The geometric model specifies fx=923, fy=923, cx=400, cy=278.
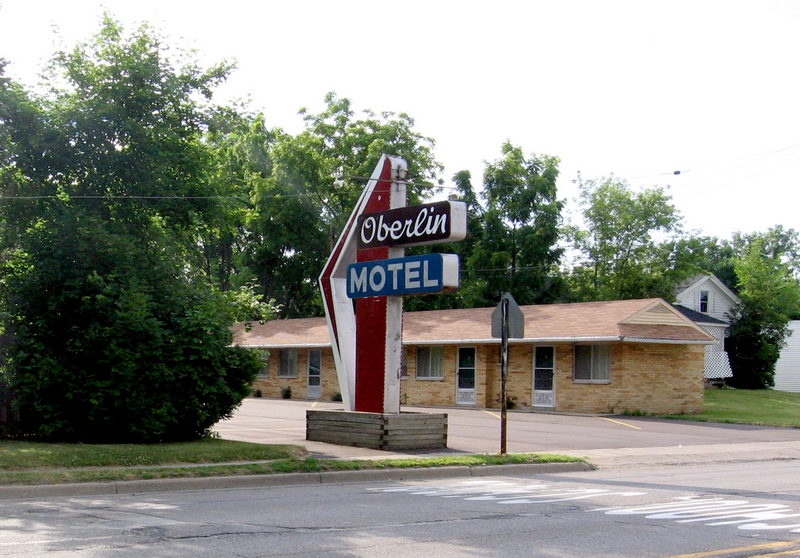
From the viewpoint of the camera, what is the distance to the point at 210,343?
16516 mm

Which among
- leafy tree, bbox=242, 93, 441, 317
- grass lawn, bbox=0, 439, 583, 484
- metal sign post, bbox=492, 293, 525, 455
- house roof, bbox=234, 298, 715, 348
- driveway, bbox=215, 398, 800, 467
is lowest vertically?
driveway, bbox=215, 398, 800, 467

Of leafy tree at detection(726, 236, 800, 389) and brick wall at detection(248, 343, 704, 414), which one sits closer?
brick wall at detection(248, 343, 704, 414)

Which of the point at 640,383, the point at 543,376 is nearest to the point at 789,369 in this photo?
the point at 543,376

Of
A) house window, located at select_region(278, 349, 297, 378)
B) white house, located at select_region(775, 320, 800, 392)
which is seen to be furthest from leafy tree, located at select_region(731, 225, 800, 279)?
house window, located at select_region(278, 349, 297, 378)

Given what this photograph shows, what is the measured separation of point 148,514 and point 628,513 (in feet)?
17.2

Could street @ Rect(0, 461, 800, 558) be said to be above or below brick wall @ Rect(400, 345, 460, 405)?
below

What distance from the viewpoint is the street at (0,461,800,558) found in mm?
7836

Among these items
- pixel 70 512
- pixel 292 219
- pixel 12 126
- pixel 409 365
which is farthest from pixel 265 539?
pixel 292 219

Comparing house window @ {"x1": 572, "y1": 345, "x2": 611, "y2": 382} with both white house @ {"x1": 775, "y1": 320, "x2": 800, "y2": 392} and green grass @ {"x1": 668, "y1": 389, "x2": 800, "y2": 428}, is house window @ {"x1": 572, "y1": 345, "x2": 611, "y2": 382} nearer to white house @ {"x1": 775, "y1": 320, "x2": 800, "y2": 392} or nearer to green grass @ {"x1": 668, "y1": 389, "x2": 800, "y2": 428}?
green grass @ {"x1": 668, "y1": 389, "x2": 800, "y2": 428}

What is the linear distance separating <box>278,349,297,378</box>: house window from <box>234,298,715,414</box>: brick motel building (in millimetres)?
3850

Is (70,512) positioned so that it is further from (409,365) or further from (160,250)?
(409,365)

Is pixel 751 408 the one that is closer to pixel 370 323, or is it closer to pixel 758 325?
pixel 758 325

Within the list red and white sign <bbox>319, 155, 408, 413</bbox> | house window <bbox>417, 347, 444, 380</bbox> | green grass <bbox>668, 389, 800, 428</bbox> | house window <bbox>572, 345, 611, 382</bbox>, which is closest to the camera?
red and white sign <bbox>319, 155, 408, 413</bbox>

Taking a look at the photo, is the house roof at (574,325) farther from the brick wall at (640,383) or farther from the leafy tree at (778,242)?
the leafy tree at (778,242)
